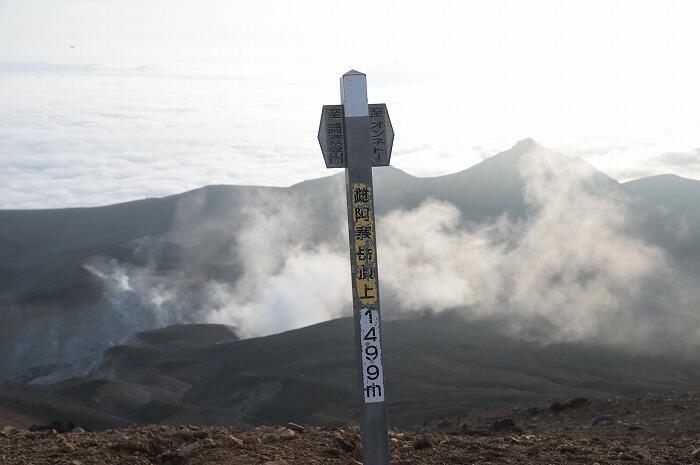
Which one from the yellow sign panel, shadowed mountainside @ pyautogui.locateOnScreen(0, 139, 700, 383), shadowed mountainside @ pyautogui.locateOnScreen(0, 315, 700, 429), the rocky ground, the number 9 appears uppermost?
shadowed mountainside @ pyautogui.locateOnScreen(0, 139, 700, 383)

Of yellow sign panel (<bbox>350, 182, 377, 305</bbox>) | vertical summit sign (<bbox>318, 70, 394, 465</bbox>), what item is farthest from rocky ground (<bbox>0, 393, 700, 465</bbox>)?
yellow sign panel (<bbox>350, 182, 377, 305</bbox>)

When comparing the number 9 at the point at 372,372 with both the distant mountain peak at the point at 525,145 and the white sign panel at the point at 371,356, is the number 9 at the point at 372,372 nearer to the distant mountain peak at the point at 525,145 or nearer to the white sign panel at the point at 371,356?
the white sign panel at the point at 371,356

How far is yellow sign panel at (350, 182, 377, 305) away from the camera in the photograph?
7070 millimetres

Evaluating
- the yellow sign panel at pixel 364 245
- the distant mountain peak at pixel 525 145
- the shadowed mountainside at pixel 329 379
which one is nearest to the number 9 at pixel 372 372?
the yellow sign panel at pixel 364 245

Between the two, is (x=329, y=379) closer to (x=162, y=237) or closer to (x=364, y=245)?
(x=364, y=245)

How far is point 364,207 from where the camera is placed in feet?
23.3

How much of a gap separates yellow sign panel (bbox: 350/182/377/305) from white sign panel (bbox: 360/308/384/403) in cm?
13

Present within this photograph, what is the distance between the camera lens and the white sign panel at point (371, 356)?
7113 mm

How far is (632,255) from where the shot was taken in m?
73.4

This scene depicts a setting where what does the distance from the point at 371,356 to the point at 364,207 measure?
45.0 inches

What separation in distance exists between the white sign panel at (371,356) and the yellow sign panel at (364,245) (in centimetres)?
13

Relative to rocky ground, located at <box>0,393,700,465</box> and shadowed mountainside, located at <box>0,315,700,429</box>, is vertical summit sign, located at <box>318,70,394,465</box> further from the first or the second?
shadowed mountainside, located at <box>0,315,700,429</box>

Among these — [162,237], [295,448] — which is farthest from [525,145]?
[295,448]

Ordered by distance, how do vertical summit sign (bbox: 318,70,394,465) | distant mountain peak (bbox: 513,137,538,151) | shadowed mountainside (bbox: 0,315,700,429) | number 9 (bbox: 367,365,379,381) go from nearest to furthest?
vertical summit sign (bbox: 318,70,394,465) < number 9 (bbox: 367,365,379,381) < shadowed mountainside (bbox: 0,315,700,429) < distant mountain peak (bbox: 513,137,538,151)
